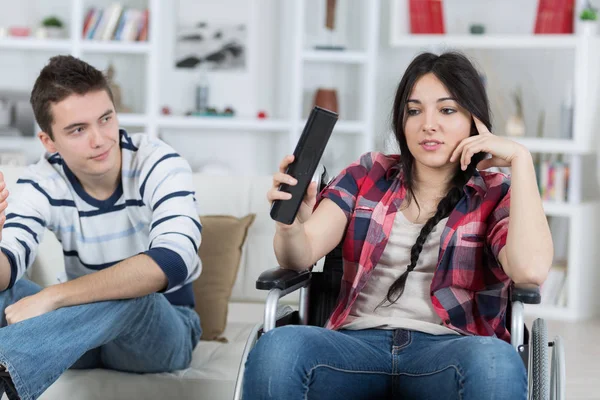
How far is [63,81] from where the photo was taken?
2.35 m

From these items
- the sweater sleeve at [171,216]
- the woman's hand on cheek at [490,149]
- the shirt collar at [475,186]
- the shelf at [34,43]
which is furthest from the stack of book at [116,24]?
the woman's hand on cheek at [490,149]

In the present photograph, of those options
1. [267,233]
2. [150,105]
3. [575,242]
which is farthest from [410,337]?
[150,105]

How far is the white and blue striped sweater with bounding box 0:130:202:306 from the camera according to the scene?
236 centimetres

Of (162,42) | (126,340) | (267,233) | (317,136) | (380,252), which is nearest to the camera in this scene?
(317,136)

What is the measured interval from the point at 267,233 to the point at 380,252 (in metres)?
0.78

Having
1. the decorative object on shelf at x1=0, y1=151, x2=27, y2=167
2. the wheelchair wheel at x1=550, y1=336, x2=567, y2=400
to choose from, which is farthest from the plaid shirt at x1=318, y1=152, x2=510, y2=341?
the decorative object on shelf at x1=0, y1=151, x2=27, y2=167

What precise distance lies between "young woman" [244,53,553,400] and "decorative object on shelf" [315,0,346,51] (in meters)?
3.01

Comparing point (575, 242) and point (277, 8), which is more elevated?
point (277, 8)

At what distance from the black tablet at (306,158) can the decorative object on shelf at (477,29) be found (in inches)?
124

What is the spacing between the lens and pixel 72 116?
2.36 metres

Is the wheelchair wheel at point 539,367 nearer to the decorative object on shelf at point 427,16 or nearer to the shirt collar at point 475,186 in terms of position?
the shirt collar at point 475,186

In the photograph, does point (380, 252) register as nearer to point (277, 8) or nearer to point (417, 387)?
point (417, 387)

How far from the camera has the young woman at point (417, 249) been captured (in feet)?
5.90

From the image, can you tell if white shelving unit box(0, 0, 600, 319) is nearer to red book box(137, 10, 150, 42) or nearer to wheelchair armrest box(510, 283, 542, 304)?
red book box(137, 10, 150, 42)
